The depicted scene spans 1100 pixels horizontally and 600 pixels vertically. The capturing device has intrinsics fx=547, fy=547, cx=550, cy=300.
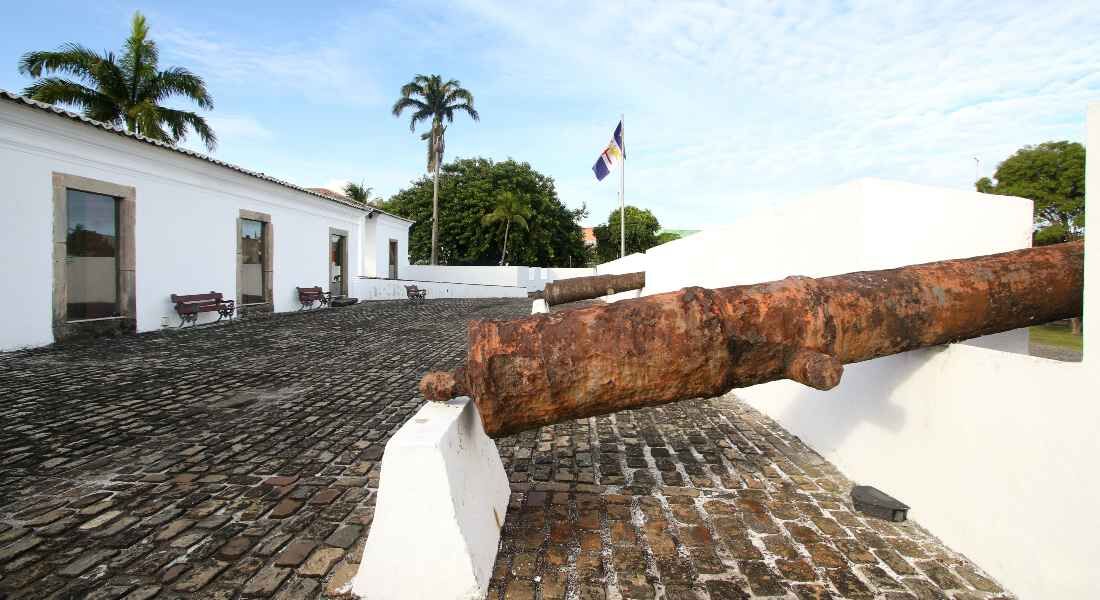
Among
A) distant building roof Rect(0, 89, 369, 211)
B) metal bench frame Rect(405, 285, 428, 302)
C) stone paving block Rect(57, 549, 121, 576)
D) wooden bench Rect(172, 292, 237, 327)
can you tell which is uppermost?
distant building roof Rect(0, 89, 369, 211)

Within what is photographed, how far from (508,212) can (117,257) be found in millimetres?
23064

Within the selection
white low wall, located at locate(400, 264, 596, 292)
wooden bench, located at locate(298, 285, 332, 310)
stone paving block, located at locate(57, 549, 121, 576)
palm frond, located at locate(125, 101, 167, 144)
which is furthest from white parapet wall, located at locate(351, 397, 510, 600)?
white low wall, located at locate(400, 264, 596, 292)

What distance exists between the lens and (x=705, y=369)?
179 cm

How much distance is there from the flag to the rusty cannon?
66.4 feet

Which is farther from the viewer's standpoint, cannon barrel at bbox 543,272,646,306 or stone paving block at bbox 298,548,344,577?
cannon barrel at bbox 543,272,646,306

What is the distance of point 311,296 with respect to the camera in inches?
614

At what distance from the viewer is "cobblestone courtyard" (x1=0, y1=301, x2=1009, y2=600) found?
2066mm

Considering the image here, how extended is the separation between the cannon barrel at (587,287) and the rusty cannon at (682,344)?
5866 mm

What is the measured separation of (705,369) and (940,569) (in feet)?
4.26

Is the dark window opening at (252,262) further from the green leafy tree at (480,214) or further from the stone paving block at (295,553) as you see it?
the green leafy tree at (480,214)

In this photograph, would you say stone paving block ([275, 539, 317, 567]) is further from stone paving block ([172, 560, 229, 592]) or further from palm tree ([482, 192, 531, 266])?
palm tree ([482, 192, 531, 266])

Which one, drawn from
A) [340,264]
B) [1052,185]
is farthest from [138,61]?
[1052,185]

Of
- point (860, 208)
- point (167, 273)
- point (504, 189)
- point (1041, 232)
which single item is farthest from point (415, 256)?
point (860, 208)

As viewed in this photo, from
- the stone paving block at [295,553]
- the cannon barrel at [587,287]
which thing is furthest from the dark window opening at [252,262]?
the stone paving block at [295,553]
